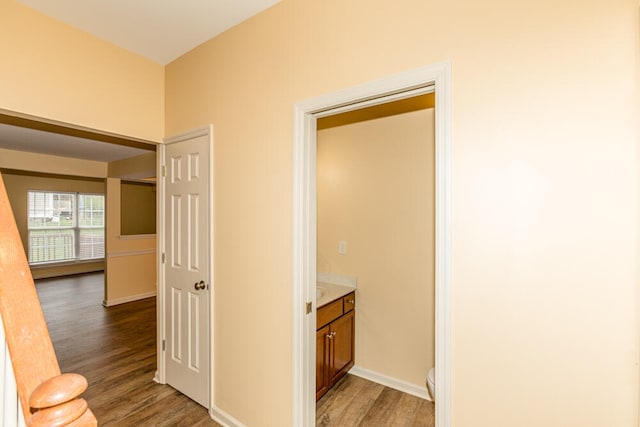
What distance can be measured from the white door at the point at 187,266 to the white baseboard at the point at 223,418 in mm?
114

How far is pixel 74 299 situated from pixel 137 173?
107 inches

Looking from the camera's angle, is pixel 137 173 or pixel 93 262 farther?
pixel 93 262

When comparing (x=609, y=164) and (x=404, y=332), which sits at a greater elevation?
(x=609, y=164)

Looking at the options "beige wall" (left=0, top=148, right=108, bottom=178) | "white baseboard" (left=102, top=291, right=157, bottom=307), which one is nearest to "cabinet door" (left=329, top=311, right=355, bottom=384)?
"white baseboard" (left=102, top=291, right=157, bottom=307)

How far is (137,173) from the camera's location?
4.98 metres

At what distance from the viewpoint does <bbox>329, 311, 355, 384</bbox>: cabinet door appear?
251cm

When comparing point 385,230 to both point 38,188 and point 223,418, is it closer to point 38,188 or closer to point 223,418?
point 223,418

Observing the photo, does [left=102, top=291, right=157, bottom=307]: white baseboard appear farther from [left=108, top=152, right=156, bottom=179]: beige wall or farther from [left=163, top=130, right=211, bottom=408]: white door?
[left=163, top=130, right=211, bottom=408]: white door

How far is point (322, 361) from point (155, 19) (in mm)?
2768

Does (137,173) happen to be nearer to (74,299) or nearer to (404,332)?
(74,299)

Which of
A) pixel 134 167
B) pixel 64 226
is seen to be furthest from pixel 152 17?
pixel 64 226

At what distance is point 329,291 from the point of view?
2.72m

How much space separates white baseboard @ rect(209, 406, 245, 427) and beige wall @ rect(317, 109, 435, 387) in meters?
1.25

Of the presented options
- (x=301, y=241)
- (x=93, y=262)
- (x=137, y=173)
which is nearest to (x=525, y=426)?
(x=301, y=241)
